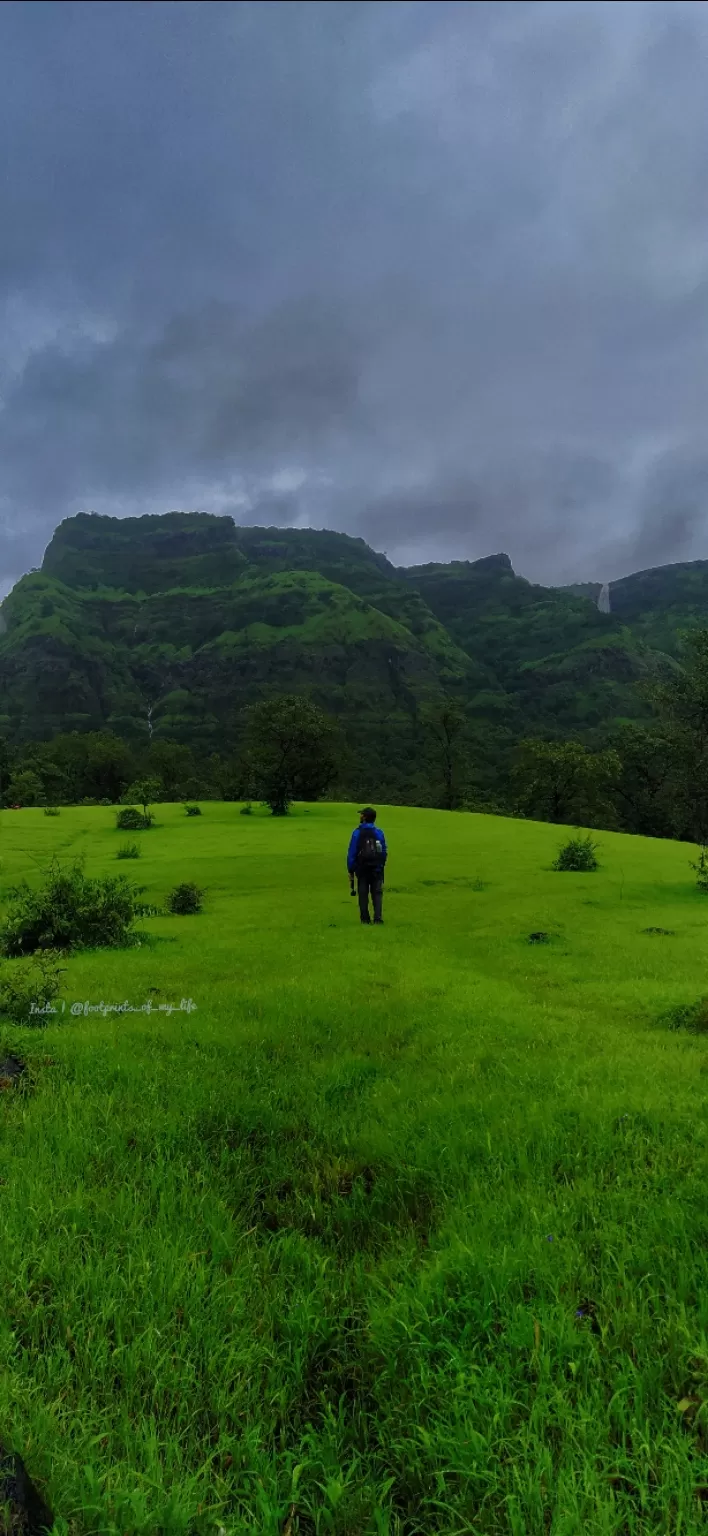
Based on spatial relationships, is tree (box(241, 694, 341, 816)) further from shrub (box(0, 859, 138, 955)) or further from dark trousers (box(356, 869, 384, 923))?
shrub (box(0, 859, 138, 955))

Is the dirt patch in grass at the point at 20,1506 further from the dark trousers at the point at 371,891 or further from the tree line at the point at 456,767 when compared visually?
the tree line at the point at 456,767

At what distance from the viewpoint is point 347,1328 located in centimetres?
374

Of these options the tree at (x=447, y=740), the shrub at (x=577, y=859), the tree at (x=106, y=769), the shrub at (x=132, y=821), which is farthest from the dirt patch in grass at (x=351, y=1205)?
the tree at (x=106, y=769)

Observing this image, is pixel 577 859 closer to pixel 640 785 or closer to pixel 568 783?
pixel 568 783

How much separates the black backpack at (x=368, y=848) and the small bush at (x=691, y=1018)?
→ 27.8 ft

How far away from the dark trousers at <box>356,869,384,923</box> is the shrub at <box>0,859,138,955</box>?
19.3 ft

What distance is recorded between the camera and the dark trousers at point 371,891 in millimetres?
17469

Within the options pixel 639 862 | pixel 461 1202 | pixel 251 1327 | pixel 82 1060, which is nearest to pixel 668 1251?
pixel 461 1202

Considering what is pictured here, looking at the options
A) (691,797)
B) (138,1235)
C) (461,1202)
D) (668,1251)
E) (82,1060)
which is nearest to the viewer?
(668,1251)

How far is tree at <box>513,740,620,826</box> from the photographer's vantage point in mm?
63438

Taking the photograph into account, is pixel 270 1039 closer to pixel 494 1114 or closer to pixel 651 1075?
pixel 494 1114

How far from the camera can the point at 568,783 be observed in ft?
217

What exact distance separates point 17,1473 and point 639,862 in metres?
30.6

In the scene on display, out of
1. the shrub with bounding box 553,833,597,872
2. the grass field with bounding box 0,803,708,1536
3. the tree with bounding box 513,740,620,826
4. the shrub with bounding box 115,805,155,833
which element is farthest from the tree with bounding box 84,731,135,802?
the grass field with bounding box 0,803,708,1536
